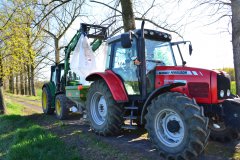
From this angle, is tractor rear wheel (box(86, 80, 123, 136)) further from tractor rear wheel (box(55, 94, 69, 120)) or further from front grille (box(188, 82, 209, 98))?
tractor rear wheel (box(55, 94, 69, 120))

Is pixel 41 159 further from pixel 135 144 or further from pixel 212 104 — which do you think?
pixel 212 104

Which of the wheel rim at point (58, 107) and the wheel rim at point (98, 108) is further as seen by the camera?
the wheel rim at point (58, 107)

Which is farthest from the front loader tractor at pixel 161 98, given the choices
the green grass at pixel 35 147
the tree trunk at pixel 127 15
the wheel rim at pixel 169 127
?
the tree trunk at pixel 127 15

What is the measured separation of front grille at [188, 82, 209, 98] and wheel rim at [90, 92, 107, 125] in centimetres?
267

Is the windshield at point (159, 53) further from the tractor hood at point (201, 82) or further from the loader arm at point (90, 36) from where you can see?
the loader arm at point (90, 36)

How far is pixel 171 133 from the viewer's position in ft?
18.0

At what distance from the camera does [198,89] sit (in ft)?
18.7

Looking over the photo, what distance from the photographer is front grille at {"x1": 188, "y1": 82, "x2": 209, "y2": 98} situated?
5620 mm

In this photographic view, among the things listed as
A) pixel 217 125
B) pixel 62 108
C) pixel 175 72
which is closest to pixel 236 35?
pixel 175 72

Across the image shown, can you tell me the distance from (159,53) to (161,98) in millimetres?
1897

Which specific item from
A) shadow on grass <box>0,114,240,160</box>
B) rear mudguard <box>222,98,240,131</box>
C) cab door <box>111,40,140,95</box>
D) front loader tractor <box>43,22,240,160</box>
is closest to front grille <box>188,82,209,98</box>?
front loader tractor <box>43,22,240,160</box>

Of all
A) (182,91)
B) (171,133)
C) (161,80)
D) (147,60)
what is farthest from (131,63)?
(171,133)

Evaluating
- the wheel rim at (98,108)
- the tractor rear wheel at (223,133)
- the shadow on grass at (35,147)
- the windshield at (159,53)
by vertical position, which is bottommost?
the shadow on grass at (35,147)

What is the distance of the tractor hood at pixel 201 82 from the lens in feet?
18.3
